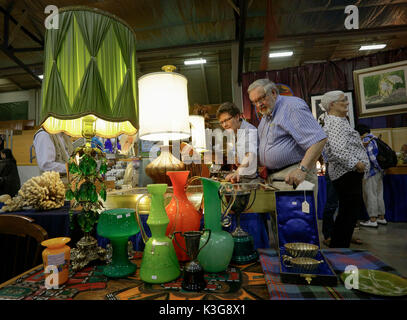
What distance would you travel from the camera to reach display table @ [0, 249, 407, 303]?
0.55 meters

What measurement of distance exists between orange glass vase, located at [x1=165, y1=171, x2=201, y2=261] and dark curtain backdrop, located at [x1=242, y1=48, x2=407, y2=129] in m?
4.33

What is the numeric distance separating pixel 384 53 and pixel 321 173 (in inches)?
98.3

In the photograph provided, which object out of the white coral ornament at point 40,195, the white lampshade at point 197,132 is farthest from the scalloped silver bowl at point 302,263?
the white lampshade at point 197,132

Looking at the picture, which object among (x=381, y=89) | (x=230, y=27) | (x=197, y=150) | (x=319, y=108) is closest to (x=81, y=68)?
(x=197, y=150)

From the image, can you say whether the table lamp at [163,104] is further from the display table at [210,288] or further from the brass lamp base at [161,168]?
the display table at [210,288]

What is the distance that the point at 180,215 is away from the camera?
749 mm

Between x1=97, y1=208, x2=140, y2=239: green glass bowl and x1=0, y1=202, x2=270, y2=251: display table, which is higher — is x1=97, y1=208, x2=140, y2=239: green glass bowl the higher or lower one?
the higher one

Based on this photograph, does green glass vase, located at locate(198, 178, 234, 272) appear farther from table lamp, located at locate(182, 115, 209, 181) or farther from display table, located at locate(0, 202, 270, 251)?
table lamp, located at locate(182, 115, 209, 181)

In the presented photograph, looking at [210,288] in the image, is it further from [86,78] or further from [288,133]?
[288,133]

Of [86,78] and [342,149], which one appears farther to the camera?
[342,149]

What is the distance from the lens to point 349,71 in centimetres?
455

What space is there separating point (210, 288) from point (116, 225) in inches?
12.5

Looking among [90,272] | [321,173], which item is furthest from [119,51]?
[321,173]

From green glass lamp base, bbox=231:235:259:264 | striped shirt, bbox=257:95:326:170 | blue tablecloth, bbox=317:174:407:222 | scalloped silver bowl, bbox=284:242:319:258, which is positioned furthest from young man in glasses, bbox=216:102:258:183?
blue tablecloth, bbox=317:174:407:222
